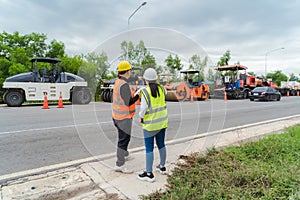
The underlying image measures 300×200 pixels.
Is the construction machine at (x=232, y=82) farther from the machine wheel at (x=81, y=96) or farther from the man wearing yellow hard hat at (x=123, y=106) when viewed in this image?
the man wearing yellow hard hat at (x=123, y=106)

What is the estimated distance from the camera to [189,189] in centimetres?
250

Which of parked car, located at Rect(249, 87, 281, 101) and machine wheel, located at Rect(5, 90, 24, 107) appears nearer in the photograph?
machine wheel, located at Rect(5, 90, 24, 107)

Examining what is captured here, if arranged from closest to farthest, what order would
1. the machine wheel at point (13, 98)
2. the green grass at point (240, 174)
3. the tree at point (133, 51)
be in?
the green grass at point (240, 174) → the tree at point (133, 51) → the machine wheel at point (13, 98)


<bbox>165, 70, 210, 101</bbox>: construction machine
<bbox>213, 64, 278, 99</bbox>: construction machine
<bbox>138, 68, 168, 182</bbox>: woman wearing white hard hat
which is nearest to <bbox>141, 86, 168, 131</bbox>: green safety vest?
<bbox>138, 68, 168, 182</bbox>: woman wearing white hard hat

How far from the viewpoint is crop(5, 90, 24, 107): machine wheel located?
11993mm

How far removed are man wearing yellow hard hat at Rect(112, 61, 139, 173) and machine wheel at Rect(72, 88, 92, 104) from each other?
11.1m

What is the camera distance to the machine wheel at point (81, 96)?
13.7 m

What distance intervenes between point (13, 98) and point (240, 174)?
13102 millimetres

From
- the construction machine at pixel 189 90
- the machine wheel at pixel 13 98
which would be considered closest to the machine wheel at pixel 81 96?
the machine wheel at pixel 13 98

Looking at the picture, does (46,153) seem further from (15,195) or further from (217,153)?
(217,153)

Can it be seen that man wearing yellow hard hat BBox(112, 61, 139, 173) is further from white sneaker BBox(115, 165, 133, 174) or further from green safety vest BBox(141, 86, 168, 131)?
green safety vest BBox(141, 86, 168, 131)

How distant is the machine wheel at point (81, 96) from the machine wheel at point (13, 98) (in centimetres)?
298

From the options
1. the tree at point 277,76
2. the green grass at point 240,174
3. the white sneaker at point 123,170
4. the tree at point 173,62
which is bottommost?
the white sneaker at point 123,170

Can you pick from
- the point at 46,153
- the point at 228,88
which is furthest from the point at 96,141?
the point at 228,88
